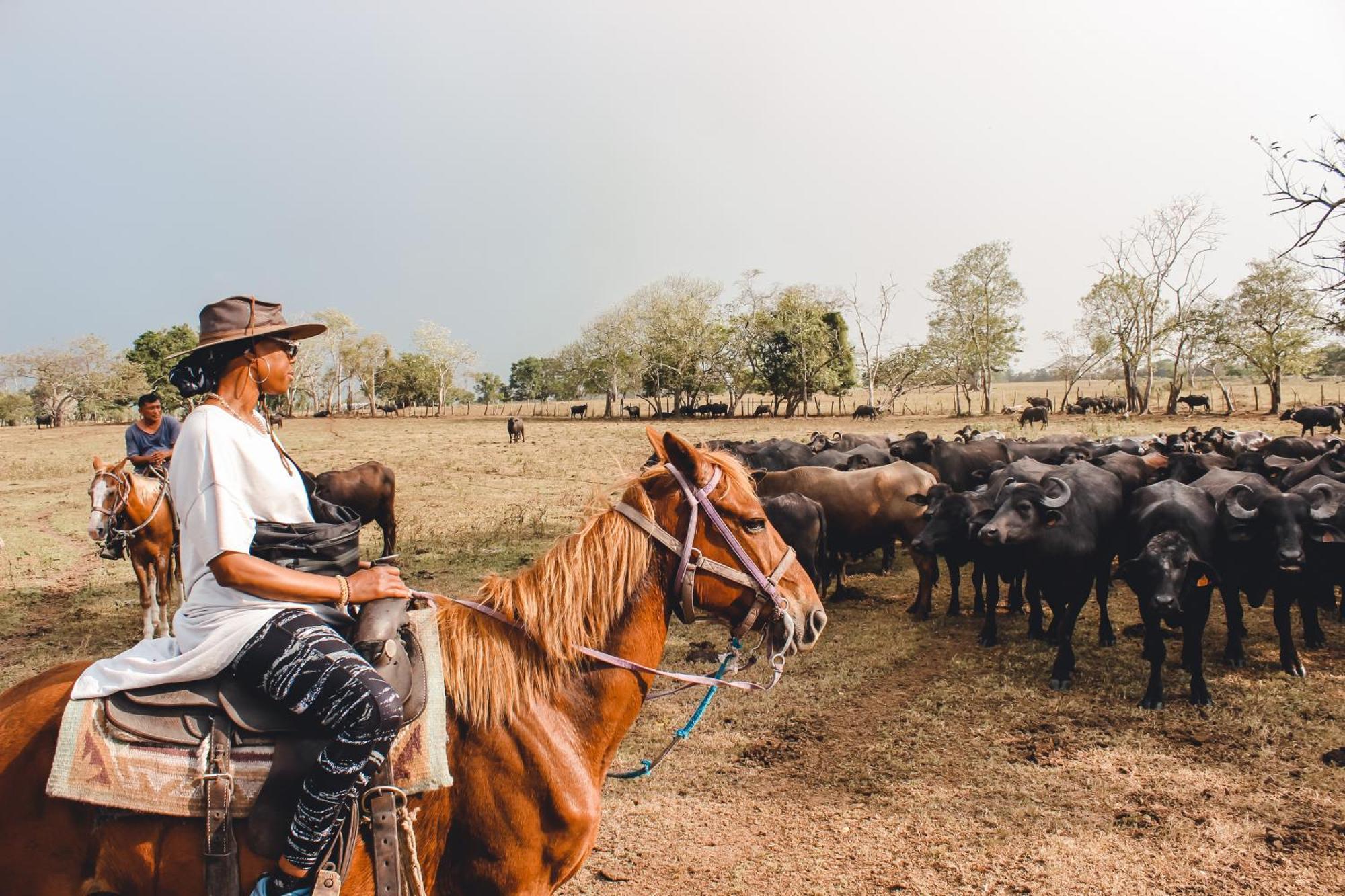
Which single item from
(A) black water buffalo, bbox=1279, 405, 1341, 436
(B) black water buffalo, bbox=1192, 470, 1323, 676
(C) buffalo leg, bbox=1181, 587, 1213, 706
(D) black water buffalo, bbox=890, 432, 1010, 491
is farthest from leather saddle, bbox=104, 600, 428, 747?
(A) black water buffalo, bbox=1279, 405, 1341, 436

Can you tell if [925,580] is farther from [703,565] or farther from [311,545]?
[311,545]

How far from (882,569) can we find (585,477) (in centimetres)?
1211

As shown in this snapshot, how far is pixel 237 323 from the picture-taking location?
96.7 inches

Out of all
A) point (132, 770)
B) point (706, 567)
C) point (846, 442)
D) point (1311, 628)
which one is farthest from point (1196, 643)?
point (846, 442)

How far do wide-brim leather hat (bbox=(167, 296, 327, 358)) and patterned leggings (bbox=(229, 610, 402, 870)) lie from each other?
0.95 m

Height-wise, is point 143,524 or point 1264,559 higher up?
point 143,524

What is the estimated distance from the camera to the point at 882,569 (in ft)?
38.8

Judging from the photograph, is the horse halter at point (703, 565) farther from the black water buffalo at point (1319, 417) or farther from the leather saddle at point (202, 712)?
the black water buffalo at point (1319, 417)

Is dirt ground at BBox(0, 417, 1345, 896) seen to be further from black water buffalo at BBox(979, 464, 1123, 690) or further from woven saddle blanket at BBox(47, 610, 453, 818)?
woven saddle blanket at BBox(47, 610, 453, 818)

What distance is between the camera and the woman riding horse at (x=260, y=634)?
2.17 meters

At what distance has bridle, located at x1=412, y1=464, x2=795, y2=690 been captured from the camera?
2.77 metres

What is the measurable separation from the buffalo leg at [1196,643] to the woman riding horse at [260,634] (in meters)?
6.80

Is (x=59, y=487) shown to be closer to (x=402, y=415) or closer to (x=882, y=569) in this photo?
(x=882, y=569)

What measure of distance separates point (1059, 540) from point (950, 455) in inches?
265
